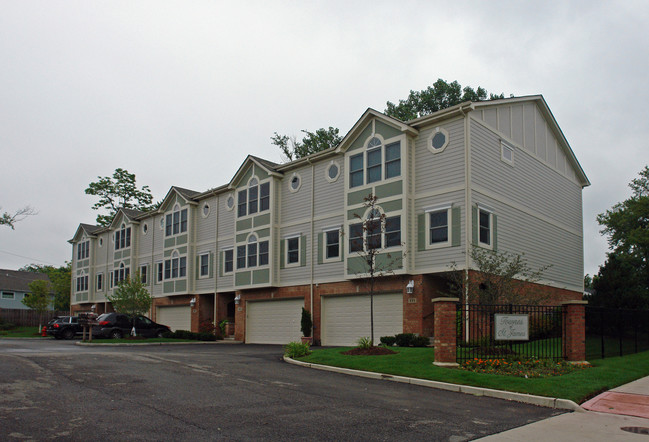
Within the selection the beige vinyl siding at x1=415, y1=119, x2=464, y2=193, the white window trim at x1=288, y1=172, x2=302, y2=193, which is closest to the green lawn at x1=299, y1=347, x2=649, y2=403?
the beige vinyl siding at x1=415, y1=119, x2=464, y2=193

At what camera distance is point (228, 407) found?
9.93 metres

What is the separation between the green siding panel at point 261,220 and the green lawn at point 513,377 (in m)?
13.5

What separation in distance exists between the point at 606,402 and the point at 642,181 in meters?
35.0

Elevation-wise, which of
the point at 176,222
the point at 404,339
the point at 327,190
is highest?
the point at 327,190

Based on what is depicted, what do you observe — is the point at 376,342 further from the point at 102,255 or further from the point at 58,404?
the point at 102,255

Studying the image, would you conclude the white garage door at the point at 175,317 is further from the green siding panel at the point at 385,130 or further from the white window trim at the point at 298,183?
the green siding panel at the point at 385,130

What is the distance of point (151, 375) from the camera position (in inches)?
538

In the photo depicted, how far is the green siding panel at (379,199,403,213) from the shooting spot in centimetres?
2352

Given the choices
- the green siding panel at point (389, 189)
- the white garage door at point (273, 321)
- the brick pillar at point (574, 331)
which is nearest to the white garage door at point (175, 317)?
the white garage door at point (273, 321)

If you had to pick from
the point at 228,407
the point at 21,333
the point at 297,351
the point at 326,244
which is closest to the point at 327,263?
the point at 326,244

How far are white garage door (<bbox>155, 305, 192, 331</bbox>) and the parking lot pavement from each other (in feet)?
73.8

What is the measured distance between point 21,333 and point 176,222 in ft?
53.8

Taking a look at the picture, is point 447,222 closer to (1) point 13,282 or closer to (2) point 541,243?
(2) point 541,243

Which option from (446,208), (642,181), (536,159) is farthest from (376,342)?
(642,181)
